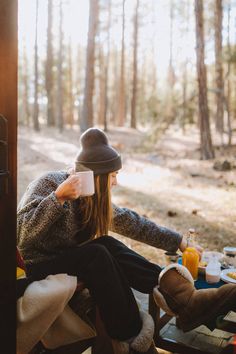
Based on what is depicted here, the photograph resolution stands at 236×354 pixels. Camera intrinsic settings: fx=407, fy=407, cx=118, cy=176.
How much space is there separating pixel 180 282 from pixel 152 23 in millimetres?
26854

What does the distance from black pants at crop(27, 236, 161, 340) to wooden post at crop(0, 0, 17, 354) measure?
508 millimetres

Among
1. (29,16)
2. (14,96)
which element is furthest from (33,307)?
(29,16)

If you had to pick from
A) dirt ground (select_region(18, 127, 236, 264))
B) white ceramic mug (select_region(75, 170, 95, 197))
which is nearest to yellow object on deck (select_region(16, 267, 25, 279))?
white ceramic mug (select_region(75, 170, 95, 197))

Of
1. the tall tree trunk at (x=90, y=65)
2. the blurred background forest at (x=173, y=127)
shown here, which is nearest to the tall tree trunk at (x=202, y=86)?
the blurred background forest at (x=173, y=127)

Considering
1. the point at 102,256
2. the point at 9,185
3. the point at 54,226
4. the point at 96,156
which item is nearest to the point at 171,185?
the point at 96,156

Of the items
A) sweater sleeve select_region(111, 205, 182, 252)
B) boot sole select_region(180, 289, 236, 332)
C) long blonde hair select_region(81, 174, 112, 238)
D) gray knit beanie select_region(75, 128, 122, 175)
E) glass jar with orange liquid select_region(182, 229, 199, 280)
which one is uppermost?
gray knit beanie select_region(75, 128, 122, 175)

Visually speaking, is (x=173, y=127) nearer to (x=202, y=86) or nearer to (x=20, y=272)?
(x=202, y=86)

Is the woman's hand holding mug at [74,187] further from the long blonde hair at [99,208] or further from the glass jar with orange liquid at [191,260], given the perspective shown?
the glass jar with orange liquid at [191,260]

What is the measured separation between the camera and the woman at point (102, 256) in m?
2.20

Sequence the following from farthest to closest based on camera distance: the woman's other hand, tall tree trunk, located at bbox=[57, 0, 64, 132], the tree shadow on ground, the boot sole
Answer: tall tree trunk, located at bbox=[57, 0, 64, 132] → the tree shadow on ground → the woman's other hand → the boot sole

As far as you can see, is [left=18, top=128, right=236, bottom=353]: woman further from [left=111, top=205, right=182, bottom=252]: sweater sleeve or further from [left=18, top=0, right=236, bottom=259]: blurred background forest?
[left=18, top=0, right=236, bottom=259]: blurred background forest

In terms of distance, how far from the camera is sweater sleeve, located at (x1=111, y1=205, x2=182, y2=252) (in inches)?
112

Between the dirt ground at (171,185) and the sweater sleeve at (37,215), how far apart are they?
2370 millimetres

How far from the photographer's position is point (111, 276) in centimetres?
226
